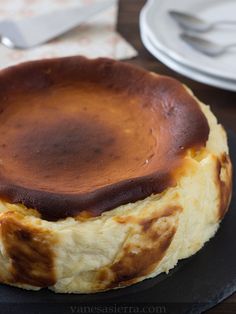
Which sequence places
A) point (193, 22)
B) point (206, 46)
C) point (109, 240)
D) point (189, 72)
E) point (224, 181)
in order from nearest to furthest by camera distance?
point (109, 240) → point (224, 181) → point (189, 72) → point (206, 46) → point (193, 22)

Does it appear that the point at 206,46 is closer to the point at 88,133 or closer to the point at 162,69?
the point at 162,69

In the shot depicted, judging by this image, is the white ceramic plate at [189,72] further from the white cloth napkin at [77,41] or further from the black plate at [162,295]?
the black plate at [162,295]

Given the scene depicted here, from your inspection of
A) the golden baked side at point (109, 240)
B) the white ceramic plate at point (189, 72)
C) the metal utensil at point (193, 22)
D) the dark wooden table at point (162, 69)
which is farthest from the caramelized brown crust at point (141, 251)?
the metal utensil at point (193, 22)

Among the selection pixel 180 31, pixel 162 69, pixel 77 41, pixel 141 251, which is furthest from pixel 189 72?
pixel 141 251

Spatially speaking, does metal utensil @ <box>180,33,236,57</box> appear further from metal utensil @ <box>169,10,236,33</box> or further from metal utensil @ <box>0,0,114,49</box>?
metal utensil @ <box>0,0,114,49</box>

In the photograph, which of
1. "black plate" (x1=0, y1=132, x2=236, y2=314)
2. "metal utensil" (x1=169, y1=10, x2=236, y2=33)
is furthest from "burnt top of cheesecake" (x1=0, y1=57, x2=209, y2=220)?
"metal utensil" (x1=169, y1=10, x2=236, y2=33)

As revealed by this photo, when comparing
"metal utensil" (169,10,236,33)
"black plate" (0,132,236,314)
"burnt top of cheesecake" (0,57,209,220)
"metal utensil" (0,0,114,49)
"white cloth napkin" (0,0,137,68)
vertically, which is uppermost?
"burnt top of cheesecake" (0,57,209,220)
